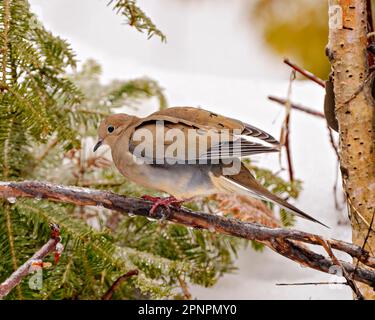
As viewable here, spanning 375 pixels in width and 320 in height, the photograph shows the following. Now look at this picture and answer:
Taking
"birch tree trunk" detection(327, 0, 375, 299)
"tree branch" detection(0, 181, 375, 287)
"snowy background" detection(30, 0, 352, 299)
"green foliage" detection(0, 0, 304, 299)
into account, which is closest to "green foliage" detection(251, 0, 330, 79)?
"snowy background" detection(30, 0, 352, 299)

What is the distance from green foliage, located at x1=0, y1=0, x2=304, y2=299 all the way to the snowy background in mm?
105

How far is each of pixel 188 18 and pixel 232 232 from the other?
2.42 m

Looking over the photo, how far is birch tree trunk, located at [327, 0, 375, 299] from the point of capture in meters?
1.11

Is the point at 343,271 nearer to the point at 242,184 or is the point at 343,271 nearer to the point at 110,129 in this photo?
the point at 242,184

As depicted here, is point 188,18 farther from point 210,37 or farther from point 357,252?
point 357,252

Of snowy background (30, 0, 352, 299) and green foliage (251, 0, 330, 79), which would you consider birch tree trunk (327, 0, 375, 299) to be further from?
green foliage (251, 0, 330, 79)

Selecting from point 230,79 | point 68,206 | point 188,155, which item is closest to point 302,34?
point 230,79

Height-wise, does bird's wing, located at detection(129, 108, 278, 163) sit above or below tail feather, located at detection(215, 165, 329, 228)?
above

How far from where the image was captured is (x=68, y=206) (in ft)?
4.84

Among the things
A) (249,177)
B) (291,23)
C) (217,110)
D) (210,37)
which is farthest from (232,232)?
(210,37)

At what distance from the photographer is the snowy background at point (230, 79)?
1.54m

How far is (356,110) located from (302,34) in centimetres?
120

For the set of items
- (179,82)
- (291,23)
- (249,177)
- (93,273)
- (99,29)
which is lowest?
(93,273)

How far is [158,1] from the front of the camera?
10.7ft
